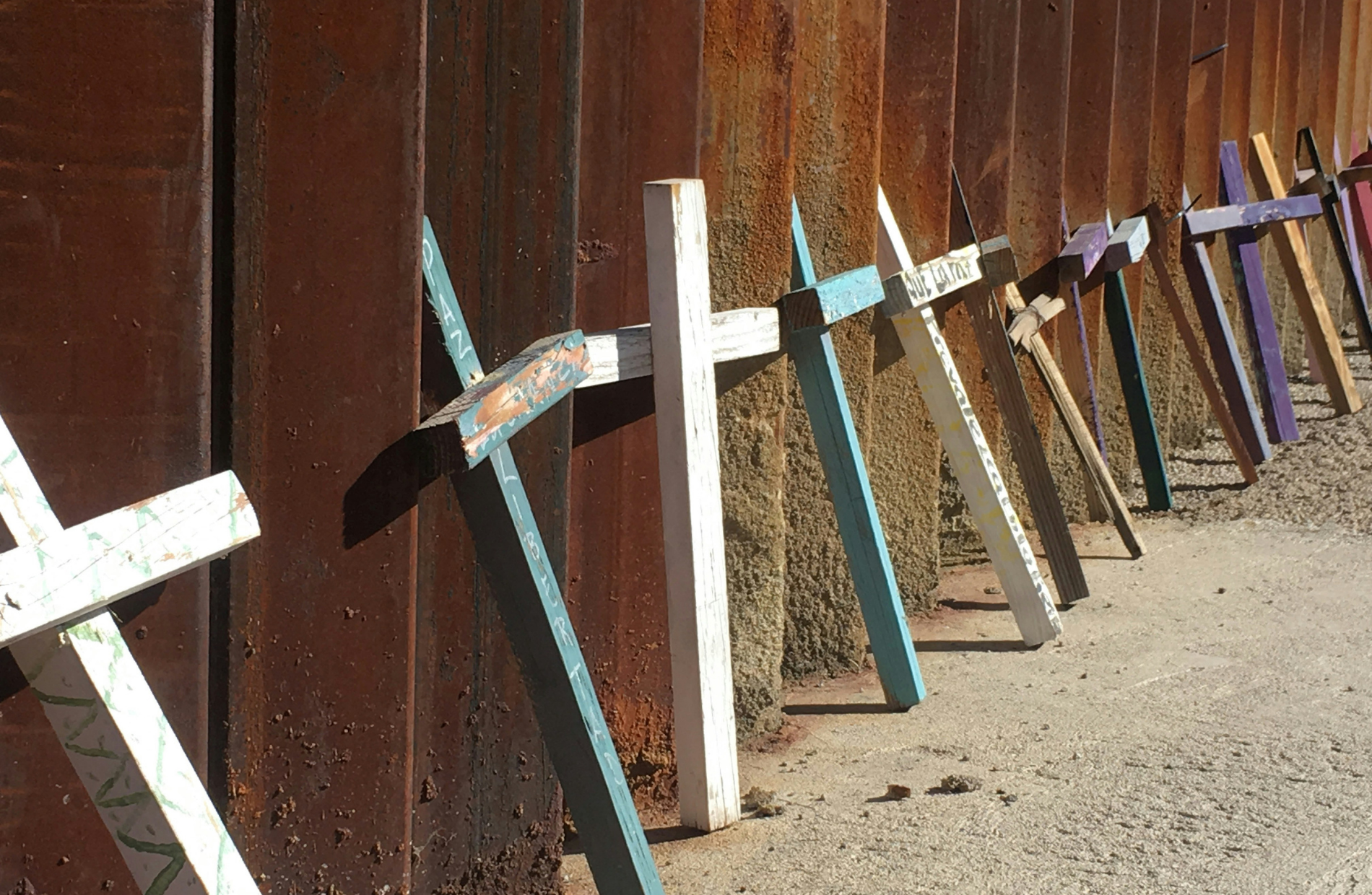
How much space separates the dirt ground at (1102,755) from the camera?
2.89 metres

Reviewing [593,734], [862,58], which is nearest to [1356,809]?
[593,734]

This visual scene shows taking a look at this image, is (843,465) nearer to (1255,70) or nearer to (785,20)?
(785,20)

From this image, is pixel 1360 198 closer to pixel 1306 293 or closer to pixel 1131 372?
pixel 1306 293

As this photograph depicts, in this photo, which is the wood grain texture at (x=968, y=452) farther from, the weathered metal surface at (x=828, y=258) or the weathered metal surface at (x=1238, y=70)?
the weathered metal surface at (x=1238, y=70)

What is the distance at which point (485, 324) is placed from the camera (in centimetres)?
239

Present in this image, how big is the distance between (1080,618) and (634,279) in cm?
241

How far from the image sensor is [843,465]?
363 cm

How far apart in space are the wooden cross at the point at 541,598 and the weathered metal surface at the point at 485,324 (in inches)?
3.8

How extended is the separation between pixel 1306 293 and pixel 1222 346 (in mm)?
1509

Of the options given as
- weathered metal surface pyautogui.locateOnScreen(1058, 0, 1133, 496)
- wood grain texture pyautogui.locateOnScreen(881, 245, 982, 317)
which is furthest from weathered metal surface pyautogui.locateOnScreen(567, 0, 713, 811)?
weathered metal surface pyautogui.locateOnScreen(1058, 0, 1133, 496)

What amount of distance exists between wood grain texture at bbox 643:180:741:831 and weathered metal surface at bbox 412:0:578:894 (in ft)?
1.04

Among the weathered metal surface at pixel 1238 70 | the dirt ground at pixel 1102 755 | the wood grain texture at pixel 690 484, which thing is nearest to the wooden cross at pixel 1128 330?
the dirt ground at pixel 1102 755

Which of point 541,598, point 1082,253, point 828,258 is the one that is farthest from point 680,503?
point 1082,253

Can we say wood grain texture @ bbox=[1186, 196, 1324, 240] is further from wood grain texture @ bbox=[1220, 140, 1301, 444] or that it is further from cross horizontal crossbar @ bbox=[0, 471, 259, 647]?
cross horizontal crossbar @ bbox=[0, 471, 259, 647]
